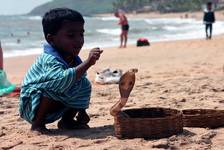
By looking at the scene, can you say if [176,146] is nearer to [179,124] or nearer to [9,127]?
[179,124]

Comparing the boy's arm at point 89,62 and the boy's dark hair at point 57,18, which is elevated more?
the boy's dark hair at point 57,18

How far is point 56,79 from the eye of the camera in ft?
12.0

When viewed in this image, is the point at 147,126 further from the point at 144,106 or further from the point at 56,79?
the point at 144,106

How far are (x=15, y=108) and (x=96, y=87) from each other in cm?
182

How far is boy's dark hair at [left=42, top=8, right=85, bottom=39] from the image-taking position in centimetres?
376

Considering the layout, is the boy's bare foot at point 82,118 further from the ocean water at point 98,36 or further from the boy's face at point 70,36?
the ocean water at point 98,36

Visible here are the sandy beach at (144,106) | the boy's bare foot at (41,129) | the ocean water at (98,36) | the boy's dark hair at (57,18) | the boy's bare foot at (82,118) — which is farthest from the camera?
the ocean water at (98,36)

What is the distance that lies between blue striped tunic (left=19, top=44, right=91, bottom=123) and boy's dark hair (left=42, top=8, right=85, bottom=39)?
5.7 inches

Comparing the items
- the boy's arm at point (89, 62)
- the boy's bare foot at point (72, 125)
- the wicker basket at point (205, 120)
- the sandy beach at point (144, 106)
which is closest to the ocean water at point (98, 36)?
the sandy beach at point (144, 106)

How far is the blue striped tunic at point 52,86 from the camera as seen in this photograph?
12.0ft

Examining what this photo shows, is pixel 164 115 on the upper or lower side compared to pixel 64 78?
lower

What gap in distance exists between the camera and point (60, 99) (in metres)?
3.78

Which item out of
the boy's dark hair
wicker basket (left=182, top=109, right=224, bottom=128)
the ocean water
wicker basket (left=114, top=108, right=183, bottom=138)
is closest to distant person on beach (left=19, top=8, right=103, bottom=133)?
the boy's dark hair

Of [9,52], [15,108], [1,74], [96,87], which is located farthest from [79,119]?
[9,52]
